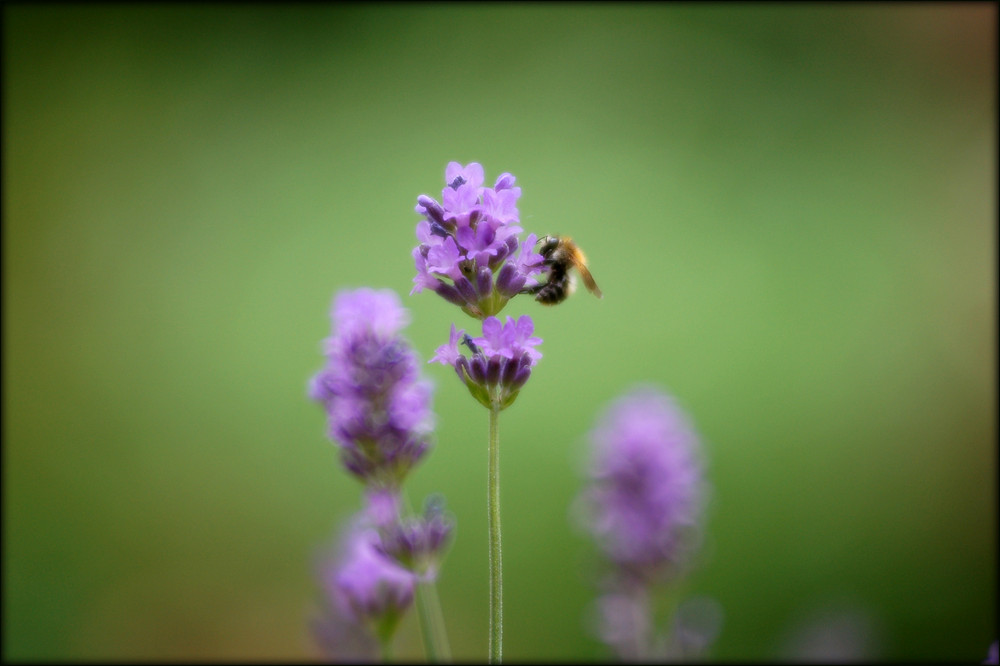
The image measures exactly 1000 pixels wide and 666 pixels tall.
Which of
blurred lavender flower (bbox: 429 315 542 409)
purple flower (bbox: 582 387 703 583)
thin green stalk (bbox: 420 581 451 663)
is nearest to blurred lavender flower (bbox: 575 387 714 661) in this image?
purple flower (bbox: 582 387 703 583)

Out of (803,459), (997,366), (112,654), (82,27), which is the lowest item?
(112,654)

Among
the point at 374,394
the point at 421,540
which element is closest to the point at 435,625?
the point at 421,540

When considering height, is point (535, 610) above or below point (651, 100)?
below

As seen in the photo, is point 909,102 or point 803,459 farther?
point 909,102

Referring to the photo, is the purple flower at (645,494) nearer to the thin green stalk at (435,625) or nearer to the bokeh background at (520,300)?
the bokeh background at (520,300)

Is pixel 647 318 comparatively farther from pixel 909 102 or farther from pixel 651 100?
pixel 909 102

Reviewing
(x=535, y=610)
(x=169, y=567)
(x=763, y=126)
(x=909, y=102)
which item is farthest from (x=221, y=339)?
(x=909, y=102)

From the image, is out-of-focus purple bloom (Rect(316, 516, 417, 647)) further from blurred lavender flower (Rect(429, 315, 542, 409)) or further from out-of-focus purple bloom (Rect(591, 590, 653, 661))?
out-of-focus purple bloom (Rect(591, 590, 653, 661))
